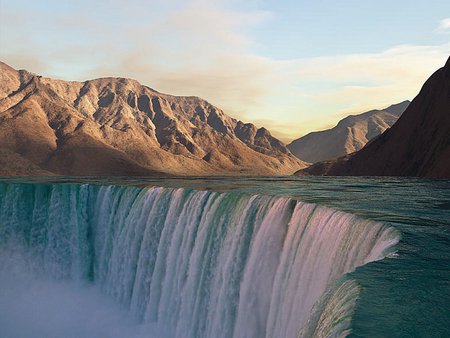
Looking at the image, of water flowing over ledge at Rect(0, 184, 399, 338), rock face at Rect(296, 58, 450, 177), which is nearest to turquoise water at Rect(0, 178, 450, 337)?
water flowing over ledge at Rect(0, 184, 399, 338)

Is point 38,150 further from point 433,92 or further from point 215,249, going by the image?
point 215,249

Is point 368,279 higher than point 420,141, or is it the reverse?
point 420,141

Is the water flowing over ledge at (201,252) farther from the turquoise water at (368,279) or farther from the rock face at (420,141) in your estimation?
the rock face at (420,141)

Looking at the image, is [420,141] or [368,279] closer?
[368,279]

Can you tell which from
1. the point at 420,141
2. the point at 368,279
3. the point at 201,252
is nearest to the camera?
the point at 368,279

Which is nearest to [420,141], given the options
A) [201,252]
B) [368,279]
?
[201,252]

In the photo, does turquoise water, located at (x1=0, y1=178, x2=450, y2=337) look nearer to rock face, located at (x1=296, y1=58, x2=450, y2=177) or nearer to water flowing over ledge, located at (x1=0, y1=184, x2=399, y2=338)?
water flowing over ledge, located at (x1=0, y1=184, x2=399, y2=338)

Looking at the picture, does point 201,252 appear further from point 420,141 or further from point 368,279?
point 420,141
